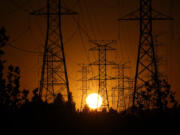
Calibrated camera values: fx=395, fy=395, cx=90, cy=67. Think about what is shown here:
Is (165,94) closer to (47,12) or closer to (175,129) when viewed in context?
(47,12)

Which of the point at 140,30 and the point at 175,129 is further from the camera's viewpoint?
the point at 140,30

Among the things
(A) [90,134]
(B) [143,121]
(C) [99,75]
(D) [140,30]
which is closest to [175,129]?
(B) [143,121]

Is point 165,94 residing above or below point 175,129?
above

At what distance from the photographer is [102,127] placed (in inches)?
988

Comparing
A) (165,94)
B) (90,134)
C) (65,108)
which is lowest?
(90,134)

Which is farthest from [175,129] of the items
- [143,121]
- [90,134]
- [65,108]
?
[65,108]

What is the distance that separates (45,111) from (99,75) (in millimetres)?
26617

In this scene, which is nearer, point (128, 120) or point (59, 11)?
point (128, 120)

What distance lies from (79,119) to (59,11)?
11.7m

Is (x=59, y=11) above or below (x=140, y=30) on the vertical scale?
above

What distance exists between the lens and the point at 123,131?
79.8 ft

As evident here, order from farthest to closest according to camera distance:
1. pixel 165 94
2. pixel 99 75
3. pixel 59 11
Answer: pixel 165 94
pixel 99 75
pixel 59 11

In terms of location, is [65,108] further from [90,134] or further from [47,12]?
[47,12]

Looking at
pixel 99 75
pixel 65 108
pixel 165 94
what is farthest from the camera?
pixel 165 94
